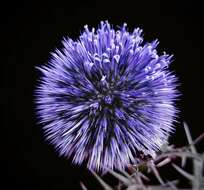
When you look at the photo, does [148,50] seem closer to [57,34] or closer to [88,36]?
[88,36]

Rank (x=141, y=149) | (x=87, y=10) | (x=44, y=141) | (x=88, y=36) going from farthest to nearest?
1. (x=87, y=10)
2. (x=44, y=141)
3. (x=88, y=36)
4. (x=141, y=149)

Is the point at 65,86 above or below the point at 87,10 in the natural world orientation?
below

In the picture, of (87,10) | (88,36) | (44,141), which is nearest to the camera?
(88,36)

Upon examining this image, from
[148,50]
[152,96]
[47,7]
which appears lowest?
[152,96]

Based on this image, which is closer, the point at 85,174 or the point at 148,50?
the point at 148,50

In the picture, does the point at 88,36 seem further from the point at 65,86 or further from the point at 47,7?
the point at 47,7

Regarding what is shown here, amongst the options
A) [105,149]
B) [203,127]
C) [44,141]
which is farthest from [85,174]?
[203,127]

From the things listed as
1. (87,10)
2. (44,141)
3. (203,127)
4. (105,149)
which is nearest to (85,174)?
(44,141)
